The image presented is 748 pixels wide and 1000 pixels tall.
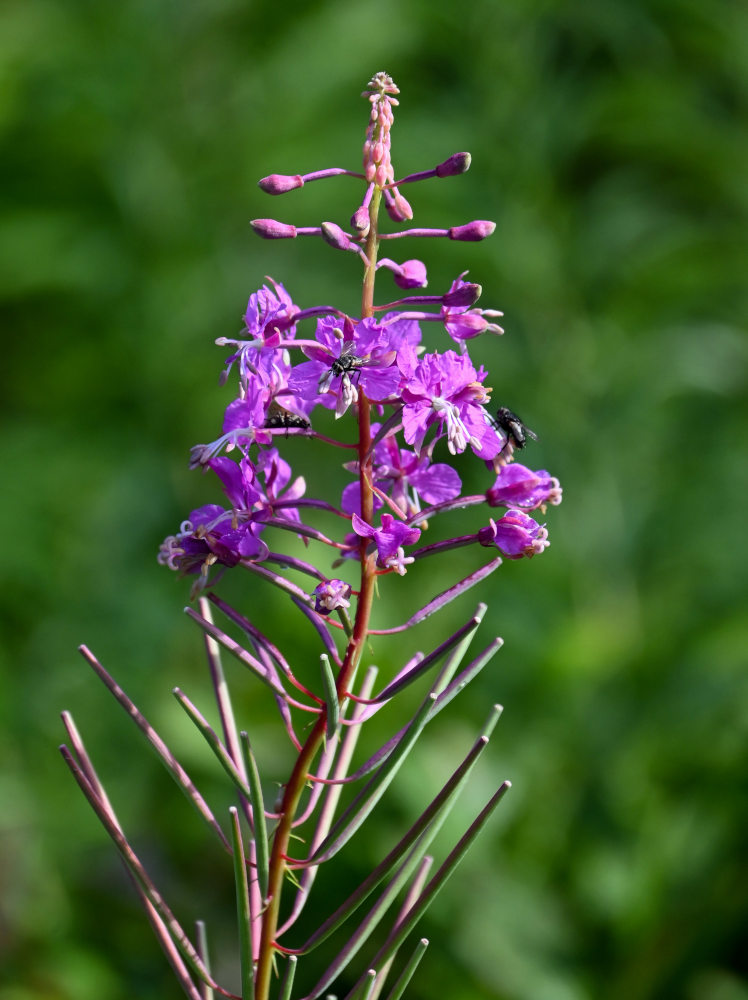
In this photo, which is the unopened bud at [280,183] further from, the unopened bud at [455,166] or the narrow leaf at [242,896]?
the narrow leaf at [242,896]

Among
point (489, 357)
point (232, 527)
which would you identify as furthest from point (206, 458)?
point (489, 357)

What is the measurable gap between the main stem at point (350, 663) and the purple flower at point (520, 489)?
0.58ft

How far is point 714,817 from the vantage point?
→ 12.5 feet

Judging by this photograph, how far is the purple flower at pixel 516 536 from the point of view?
1288 millimetres

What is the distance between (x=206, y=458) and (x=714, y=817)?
3.13 meters

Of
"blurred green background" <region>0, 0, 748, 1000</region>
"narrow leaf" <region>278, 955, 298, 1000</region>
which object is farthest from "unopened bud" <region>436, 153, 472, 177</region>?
"blurred green background" <region>0, 0, 748, 1000</region>

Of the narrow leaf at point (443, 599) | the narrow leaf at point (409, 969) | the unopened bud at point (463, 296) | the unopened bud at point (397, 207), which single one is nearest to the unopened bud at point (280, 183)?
the unopened bud at point (397, 207)

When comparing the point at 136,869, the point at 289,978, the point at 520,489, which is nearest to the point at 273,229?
the point at 520,489

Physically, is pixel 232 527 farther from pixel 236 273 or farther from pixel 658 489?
pixel 236 273

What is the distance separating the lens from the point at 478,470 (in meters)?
4.73

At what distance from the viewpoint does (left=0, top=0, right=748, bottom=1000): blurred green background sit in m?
3.69

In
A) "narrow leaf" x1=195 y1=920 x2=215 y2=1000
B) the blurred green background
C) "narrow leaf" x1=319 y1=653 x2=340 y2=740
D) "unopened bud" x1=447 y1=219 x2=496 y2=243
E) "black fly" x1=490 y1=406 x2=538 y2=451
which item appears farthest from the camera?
the blurred green background

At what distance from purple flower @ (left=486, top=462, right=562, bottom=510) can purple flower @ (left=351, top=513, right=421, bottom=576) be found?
170mm

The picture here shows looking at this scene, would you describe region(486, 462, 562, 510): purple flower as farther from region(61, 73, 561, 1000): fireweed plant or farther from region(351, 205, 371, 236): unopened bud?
region(351, 205, 371, 236): unopened bud
